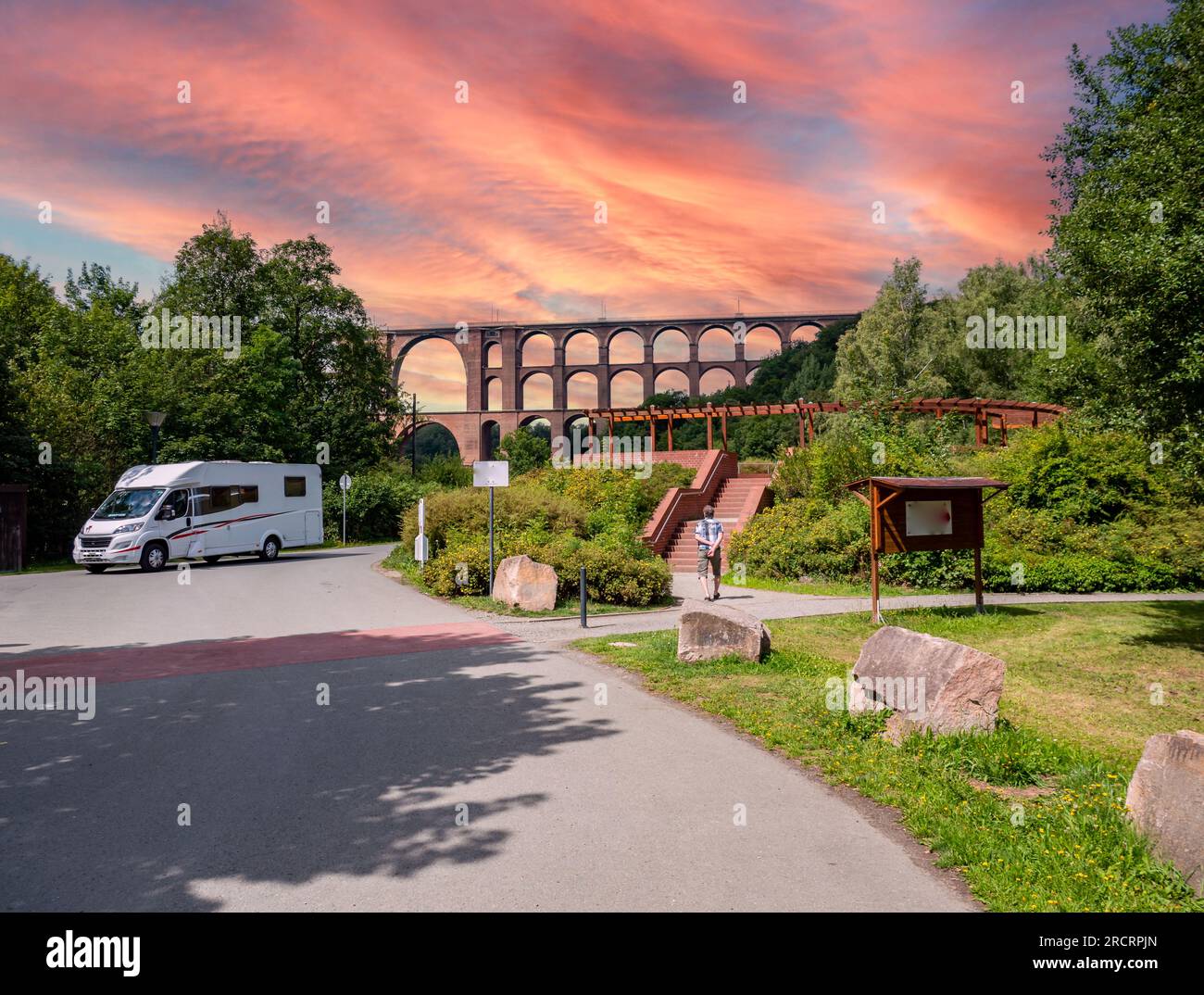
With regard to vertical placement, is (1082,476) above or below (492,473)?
below

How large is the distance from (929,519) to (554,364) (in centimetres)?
9005

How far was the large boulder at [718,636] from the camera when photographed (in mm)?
9523

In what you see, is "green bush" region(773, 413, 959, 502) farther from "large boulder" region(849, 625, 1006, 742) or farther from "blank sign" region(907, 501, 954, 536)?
"large boulder" region(849, 625, 1006, 742)

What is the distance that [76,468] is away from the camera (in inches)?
1086

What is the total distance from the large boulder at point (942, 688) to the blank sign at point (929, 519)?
7.37 metres

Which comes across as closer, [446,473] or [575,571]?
[575,571]

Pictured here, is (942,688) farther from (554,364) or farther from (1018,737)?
(554,364)

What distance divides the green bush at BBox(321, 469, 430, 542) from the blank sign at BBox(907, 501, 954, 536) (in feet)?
86.0

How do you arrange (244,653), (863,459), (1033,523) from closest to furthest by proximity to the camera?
(244,653) < (1033,523) < (863,459)

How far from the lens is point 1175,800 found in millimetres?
4086

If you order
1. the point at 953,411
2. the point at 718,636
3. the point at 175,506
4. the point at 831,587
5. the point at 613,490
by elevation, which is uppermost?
the point at 953,411

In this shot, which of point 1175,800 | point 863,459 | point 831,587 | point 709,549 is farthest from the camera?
point 863,459

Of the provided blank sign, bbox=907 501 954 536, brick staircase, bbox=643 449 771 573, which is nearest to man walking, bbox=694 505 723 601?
blank sign, bbox=907 501 954 536

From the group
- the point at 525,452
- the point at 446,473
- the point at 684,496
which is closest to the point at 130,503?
the point at 684,496
